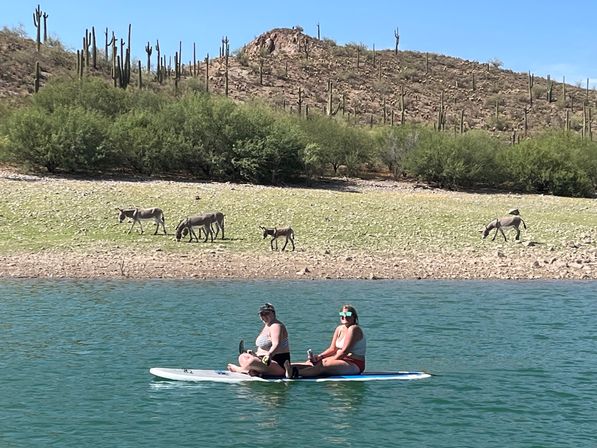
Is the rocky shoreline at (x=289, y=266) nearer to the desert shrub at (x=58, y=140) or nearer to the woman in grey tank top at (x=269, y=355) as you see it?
the woman in grey tank top at (x=269, y=355)

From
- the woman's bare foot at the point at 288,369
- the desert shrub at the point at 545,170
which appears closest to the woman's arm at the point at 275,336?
the woman's bare foot at the point at 288,369

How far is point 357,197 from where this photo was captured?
41031 mm

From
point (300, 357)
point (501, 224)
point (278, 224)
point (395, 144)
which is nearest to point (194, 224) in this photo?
point (278, 224)

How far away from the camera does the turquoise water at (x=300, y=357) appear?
35.3 ft

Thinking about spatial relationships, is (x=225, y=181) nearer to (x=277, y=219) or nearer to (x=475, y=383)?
(x=277, y=219)

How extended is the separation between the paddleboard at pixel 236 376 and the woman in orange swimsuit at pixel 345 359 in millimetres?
101

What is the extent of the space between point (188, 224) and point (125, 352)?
13755 millimetres

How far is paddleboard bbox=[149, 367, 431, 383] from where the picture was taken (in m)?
13.1

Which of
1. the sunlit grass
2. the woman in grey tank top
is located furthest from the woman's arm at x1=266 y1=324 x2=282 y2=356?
the sunlit grass

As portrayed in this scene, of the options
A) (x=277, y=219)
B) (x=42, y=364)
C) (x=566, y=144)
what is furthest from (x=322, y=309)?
(x=566, y=144)

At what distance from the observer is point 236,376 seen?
13273mm

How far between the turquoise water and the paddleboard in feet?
0.42

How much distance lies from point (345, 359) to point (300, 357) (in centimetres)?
179

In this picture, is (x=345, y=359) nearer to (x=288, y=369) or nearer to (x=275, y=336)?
(x=288, y=369)
